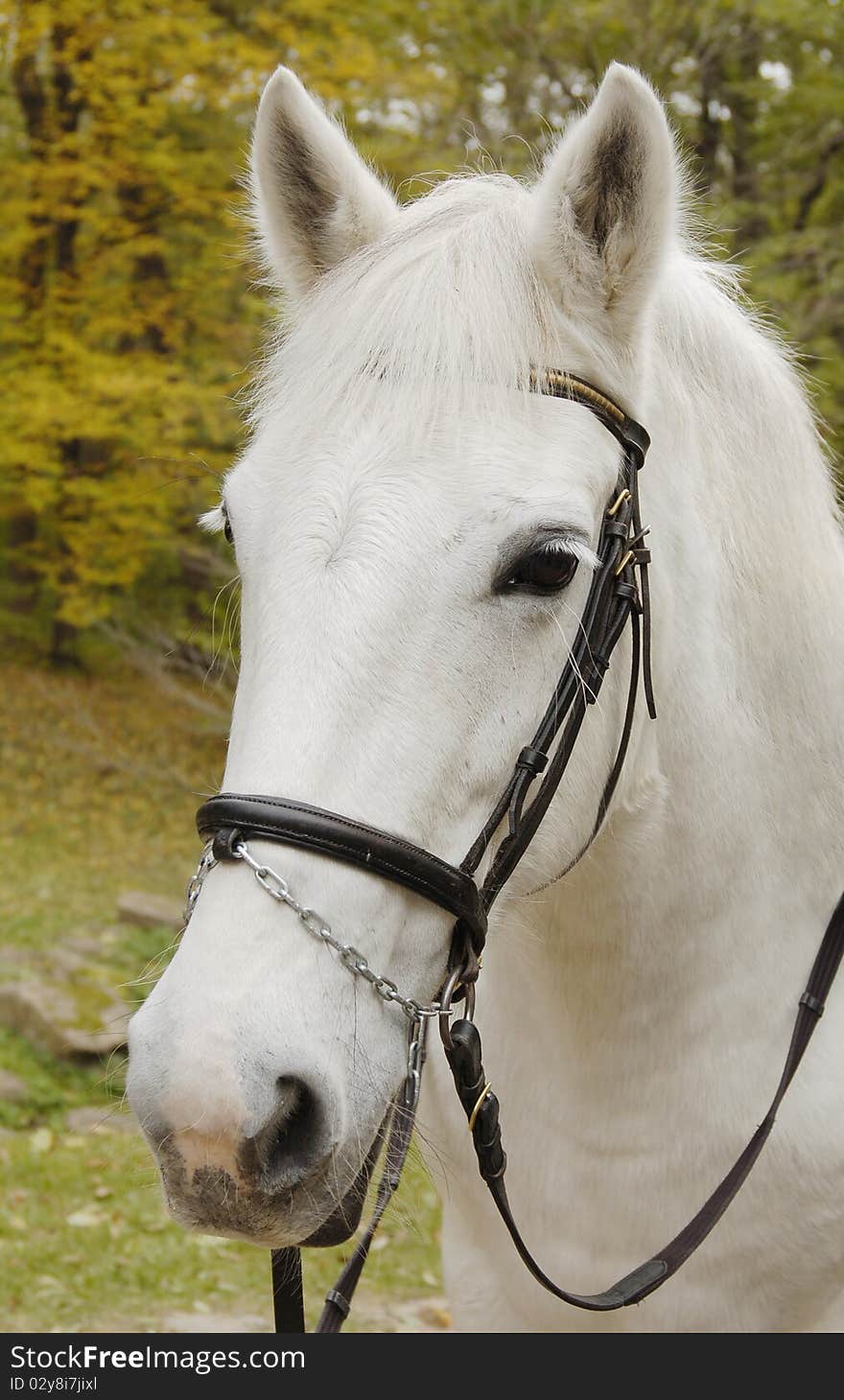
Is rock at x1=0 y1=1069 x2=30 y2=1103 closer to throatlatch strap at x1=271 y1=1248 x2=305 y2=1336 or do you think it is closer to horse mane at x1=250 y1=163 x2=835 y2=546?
throatlatch strap at x1=271 y1=1248 x2=305 y2=1336

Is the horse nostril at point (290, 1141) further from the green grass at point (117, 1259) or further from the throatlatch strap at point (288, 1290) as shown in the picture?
the green grass at point (117, 1259)

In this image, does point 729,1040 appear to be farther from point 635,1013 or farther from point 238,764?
point 238,764

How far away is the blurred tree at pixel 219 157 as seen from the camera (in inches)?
361

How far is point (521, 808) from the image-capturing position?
176cm

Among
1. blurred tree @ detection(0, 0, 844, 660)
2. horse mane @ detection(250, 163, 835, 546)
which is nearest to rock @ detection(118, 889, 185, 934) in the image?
blurred tree @ detection(0, 0, 844, 660)

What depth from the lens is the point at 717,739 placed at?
7.11 feet

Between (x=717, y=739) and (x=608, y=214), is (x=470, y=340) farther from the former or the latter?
(x=717, y=739)

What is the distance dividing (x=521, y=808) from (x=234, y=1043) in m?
0.56

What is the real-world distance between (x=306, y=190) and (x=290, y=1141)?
5.01 feet

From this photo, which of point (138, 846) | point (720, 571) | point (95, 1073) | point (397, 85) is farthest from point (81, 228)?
point (720, 571)

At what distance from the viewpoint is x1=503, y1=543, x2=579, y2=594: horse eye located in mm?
1685

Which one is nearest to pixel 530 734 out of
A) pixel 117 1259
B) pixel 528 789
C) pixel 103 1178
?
pixel 528 789

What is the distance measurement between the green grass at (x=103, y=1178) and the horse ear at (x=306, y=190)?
1247 mm

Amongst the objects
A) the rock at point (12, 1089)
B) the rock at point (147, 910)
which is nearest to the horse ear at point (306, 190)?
the rock at point (12, 1089)
